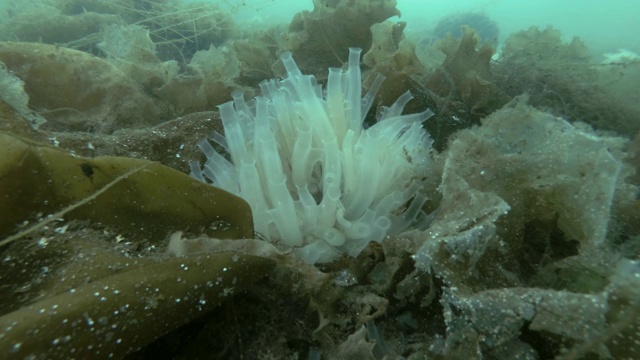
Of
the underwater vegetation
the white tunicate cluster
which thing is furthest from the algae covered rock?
the white tunicate cluster

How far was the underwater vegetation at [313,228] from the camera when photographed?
109 cm

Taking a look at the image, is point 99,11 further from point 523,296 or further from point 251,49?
point 523,296

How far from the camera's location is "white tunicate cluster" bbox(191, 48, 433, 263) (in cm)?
195

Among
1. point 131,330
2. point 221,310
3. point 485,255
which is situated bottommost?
point 221,310

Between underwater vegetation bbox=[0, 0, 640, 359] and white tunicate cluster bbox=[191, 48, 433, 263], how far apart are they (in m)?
0.01

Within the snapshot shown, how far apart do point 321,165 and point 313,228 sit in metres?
0.50

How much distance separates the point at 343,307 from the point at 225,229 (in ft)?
2.04

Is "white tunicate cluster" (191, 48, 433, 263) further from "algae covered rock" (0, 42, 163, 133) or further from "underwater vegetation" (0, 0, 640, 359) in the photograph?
"algae covered rock" (0, 42, 163, 133)

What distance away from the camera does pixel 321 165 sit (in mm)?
2309

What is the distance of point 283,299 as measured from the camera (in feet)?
4.86

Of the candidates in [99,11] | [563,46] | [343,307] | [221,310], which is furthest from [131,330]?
[99,11]

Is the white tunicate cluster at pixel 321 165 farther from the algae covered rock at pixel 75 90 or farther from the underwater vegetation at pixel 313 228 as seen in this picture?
the algae covered rock at pixel 75 90

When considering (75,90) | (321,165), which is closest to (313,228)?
(321,165)

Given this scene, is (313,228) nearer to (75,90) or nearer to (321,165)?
(321,165)
